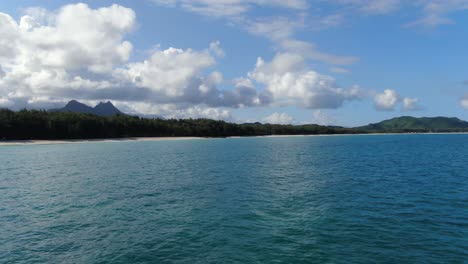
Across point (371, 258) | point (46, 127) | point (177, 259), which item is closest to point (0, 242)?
point (177, 259)

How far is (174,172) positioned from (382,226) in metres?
36.1

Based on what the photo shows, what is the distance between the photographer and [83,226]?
23188mm

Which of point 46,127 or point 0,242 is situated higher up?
point 46,127

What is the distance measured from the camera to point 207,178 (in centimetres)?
4531

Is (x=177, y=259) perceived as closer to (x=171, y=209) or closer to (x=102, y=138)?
(x=171, y=209)

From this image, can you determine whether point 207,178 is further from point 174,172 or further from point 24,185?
point 24,185

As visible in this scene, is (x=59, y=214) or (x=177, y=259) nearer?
(x=177, y=259)

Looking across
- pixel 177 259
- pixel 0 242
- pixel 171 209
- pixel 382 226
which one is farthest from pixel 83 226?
pixel 382 226

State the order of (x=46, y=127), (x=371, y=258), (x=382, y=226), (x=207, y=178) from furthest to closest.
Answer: (x=46, y=127)
(x=207, y=178)
(x=382, y=226)
(x=371, y=258)

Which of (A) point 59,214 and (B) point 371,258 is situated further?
(A) point 59,214

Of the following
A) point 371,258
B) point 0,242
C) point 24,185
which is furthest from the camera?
point 24,185

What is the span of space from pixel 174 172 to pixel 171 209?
81.0 ft

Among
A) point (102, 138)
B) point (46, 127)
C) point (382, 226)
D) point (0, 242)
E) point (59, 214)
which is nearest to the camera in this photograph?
point (0, 242)

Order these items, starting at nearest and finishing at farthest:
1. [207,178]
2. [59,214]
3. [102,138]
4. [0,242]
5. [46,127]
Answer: [0,242]
[59,214]
[207,178]
[46,127]
[102,138]
